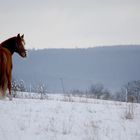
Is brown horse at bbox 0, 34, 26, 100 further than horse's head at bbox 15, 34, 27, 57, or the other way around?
horse's head at bbox 15, 34, 27, 57

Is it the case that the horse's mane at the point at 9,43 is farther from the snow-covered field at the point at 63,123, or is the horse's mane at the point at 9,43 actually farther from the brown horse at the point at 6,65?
the snow-covered field at the point at 63,123

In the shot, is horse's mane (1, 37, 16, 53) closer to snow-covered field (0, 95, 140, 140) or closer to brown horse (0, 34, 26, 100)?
brown horse (0, 34, 26, 100)

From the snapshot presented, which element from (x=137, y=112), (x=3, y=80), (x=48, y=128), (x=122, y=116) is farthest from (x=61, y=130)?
(x=3, y=80)

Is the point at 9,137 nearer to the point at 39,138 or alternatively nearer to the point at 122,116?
the point at 39,138

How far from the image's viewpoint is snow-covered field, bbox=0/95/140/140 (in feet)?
35.6

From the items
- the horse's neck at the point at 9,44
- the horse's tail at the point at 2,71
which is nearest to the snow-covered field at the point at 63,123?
the horse's tail at the point at 2,71

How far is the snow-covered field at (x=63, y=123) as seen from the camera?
10859mm

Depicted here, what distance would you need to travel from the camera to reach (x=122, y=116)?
13.6 meters

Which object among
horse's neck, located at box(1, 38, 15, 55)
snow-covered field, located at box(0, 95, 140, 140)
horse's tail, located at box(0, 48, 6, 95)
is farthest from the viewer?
horse's neck, located at box(1, 38, 15, 55)

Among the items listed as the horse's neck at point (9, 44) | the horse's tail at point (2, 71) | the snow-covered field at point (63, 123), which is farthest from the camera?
the horse's neck at point (9, 44)

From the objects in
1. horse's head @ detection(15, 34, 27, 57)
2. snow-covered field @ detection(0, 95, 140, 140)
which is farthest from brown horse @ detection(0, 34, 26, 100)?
snow-covered field @ detection(0, 95, 140, 140)

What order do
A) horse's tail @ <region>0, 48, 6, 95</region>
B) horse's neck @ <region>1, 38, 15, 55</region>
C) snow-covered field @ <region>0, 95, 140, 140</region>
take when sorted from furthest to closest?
horse's neck @ <region>1, 38, 15, 55</region> < horse's tail @ <region>0, 48, 6, 95</region> < snow-covered field @ <region>0, 95, 140, 140</region>

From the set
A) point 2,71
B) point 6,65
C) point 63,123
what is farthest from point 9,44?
point 63,123

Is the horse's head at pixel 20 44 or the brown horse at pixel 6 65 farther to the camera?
the horse's head at pixel 20 44
